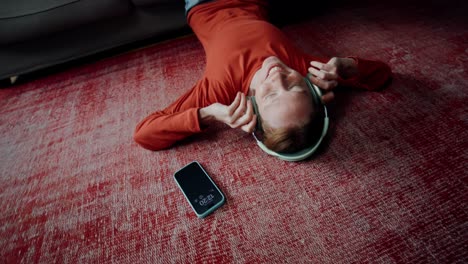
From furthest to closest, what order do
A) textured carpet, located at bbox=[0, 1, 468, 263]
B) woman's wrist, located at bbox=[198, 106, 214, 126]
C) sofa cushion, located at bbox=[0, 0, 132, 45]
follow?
sofa cushion, located at bbox=[0, 0, 132, 45] → woman's wrist, located at bbox=[198, 106, 214, 126] → textured carpet, located at bbox=[0, 1, 468, 263]

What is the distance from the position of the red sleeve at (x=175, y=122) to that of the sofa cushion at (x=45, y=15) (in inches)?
28.7

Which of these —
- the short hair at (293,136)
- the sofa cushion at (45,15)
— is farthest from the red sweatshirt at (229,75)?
the sofa cushion at (45,15)

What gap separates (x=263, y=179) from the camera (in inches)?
36.4

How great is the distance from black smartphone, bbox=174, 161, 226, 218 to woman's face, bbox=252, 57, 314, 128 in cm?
31

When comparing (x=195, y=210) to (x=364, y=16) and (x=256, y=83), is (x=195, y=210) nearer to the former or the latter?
(x=256, y=83)

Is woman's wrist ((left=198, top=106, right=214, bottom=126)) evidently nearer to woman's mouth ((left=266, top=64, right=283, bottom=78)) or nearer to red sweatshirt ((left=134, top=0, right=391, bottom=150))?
red sweatshirt ((left=134, top=0, right=391, bottom=150))

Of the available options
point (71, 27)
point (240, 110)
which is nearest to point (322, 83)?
point (240, 110)

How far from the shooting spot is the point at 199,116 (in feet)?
3.04

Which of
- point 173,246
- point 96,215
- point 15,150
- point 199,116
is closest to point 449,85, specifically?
point 199,116

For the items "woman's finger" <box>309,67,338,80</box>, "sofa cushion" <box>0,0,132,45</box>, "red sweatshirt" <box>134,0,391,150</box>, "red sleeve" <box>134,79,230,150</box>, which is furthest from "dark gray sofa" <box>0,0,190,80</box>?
"woman's finger" <box>309,67,338,80</box>

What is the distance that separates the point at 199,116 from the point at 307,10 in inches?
43.5

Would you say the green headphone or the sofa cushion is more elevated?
the sofa cushion

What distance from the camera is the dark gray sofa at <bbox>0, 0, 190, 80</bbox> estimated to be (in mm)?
1248

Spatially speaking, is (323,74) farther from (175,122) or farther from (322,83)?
(175,122)
